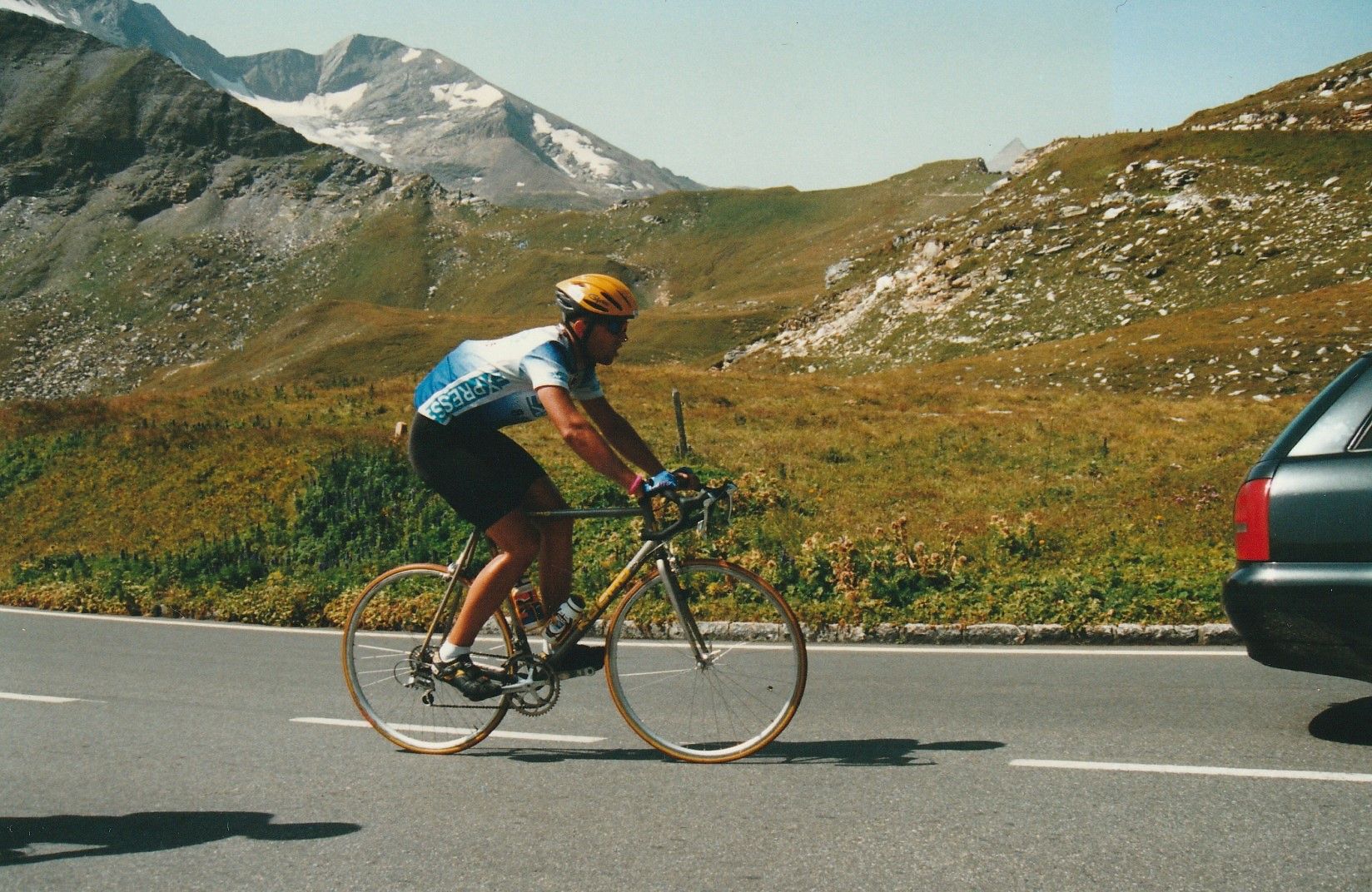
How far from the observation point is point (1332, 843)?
449 centimetres

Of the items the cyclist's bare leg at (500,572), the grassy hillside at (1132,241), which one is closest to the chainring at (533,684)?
the cyclist's bare leg at (500,572)

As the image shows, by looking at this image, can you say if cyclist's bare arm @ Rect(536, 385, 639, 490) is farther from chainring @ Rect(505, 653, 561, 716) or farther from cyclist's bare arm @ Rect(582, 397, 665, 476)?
chainring @ Rect(505, 653, 561, 716)

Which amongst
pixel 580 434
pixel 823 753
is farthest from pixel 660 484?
pixel 823 753

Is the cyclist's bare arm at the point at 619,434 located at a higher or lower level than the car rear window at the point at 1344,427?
higher

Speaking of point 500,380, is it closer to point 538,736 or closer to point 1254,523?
point 538,736

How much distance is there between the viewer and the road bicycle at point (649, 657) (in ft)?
20.0

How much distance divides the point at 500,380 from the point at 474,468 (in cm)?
49

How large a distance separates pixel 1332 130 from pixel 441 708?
7469 cm

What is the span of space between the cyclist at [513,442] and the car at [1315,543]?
2.90 meters

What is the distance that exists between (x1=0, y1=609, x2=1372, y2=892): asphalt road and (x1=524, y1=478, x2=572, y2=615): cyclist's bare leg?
918mm

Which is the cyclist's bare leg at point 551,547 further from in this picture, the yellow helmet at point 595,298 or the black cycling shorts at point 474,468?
the yellow helmet at point 595,298

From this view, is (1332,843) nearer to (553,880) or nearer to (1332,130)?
(553,880)

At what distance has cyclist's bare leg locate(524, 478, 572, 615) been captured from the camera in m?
6.26

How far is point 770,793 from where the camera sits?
558cm
